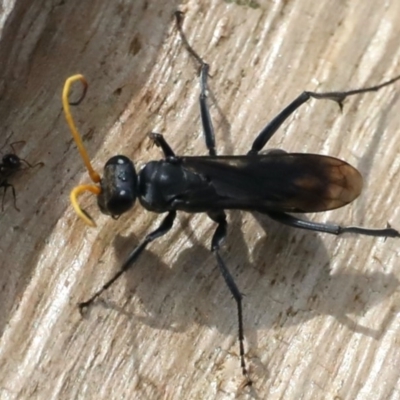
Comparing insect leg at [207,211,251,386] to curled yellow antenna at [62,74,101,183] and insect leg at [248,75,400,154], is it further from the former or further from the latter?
curled yellow antenna at [62,74,101,183]

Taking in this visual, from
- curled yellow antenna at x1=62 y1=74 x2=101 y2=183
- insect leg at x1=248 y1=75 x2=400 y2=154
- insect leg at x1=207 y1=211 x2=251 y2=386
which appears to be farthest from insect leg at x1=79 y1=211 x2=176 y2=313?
insect leg at x1=248 y1=75 x2=400 y2=154

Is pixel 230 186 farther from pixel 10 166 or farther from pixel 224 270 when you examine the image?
pixel 10 166

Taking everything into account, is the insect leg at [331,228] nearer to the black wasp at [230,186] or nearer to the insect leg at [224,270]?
the black wasp at [230,186]

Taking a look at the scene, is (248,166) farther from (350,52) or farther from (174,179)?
(350,52)

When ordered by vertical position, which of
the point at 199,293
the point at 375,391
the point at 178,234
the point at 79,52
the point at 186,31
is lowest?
the point at 375,391

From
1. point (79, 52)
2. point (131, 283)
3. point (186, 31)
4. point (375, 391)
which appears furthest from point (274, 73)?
point (375, 391)

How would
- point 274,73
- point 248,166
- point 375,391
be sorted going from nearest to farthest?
point 375,391, point 248,166, point 274,73

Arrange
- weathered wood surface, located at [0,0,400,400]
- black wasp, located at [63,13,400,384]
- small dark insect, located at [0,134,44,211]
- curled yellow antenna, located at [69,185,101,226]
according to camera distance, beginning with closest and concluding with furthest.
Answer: curled yellow antenna, located at [69,185,101,226]
weathered wood surface, located at [0,0,400,400]
black wasp, located at [63,13,400,384]
small dark insect, located at [0,134,44,211]
